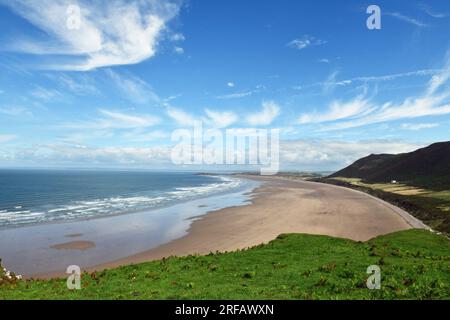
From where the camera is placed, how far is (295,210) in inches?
2913

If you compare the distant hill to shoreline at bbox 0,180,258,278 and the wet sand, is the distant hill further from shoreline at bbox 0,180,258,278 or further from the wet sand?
the wet sand

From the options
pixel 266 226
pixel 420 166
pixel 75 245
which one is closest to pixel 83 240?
pixel 75 245

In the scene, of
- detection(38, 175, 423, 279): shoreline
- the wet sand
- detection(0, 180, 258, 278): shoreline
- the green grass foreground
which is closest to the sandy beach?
detection(38, 175, 423, 279): shoreline

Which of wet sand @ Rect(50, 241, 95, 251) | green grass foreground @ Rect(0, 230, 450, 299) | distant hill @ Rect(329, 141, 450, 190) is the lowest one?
wet sand @ Rect(50, 241, 95, 251)

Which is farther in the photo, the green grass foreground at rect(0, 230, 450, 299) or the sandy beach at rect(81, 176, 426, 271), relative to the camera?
the sandy beach at rect(81, 176, 426, 271)

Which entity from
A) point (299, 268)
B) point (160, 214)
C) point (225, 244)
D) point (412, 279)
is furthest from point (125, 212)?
point (412, 279)

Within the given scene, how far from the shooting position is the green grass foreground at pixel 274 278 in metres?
15.0

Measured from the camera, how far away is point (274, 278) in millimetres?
19188

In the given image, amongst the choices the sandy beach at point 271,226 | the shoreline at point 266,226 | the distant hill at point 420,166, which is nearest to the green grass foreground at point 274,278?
the shoreline at point 266,226

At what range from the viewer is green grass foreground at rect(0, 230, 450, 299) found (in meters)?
15.0

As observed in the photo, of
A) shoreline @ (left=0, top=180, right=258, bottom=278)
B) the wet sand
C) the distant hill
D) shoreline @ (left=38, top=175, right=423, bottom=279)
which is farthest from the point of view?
the distant hill
